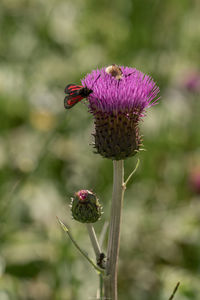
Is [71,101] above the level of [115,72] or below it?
Answer: below

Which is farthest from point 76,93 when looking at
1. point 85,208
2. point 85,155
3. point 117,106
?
point 85,155

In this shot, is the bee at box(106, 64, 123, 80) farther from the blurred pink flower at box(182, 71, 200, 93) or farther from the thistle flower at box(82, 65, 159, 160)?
the blurred pink flower at box(182, 71, 200, 93)

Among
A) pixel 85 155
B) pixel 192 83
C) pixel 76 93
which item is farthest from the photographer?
pixel 192 83

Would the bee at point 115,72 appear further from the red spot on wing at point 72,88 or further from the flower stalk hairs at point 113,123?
the red spot on wing at point 72,88

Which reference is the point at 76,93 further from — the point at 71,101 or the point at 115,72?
the point at 115,72

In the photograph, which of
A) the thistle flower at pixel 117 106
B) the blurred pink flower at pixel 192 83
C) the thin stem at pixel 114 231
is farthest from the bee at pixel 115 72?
the blurred pink flower at pixel 192 83

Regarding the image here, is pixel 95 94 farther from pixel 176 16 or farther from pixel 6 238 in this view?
pixel 176 16
